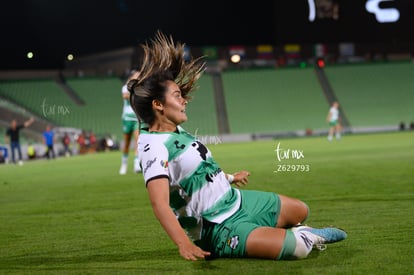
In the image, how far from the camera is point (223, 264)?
4.89 m

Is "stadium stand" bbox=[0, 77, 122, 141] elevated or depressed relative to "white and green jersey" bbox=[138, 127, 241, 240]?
elevated

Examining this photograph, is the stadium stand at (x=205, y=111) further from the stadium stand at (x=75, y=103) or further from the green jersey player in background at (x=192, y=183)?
the green jersey player in background at (x=192, y=183)

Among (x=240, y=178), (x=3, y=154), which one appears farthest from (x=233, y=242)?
(x=3, y=154)

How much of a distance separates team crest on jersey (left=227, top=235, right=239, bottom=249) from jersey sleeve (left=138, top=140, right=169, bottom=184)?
0.72 m

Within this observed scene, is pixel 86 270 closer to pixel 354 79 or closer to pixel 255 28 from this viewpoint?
pixel 255 28

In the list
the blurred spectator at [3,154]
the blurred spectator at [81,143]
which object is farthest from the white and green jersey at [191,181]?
the blurred spectator at [81,143]

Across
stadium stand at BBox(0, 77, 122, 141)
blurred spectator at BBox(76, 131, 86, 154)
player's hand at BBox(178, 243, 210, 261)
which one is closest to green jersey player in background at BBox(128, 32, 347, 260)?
player's hand at BBox(178, 243, 210, 261)

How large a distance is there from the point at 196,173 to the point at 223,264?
68 centimetres

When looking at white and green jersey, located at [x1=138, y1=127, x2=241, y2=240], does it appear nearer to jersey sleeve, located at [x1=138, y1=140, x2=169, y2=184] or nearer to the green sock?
jersey sleeve, located at [x1=138, y1=140, x2=169, y2=184]

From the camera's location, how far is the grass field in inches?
193

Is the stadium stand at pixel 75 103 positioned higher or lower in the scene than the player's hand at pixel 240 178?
higher

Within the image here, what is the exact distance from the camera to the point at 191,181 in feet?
16.0

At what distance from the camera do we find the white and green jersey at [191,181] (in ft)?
15.8

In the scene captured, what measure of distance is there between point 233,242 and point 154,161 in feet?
2.80
